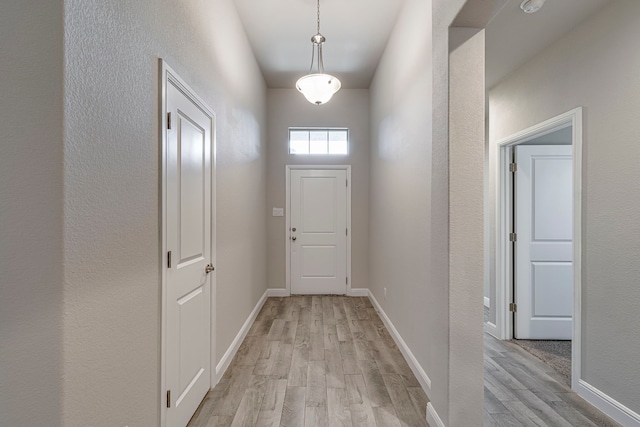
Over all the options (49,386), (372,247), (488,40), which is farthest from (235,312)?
(488,40)

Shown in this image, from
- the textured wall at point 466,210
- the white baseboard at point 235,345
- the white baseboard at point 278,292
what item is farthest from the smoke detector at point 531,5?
the white baseboard at point 278,292

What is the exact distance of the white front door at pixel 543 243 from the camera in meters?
3.00

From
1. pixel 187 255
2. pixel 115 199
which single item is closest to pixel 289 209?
pixel 187 255

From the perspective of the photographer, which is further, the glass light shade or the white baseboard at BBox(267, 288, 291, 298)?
the white baseboard at BBox(267, 288, 291, 298)

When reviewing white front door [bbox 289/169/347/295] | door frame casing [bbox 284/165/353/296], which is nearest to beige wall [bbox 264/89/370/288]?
door frame casing [bbox 284/165/353/296]

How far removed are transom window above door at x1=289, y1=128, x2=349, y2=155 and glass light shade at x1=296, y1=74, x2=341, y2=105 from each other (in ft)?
5.65

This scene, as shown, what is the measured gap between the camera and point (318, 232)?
451cm

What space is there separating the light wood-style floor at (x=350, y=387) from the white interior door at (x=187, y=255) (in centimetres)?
28

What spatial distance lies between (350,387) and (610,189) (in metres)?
2.27

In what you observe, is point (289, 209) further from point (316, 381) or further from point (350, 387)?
point (350, 387)

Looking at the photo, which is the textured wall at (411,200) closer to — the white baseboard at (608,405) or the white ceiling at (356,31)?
the white ceiling at (356,31)

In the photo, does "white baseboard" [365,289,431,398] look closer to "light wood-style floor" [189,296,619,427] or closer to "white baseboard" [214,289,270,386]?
"light wood-style floor" [189,296,619,427]

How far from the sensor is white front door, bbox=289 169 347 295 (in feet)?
14.7

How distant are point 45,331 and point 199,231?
1055 mm
